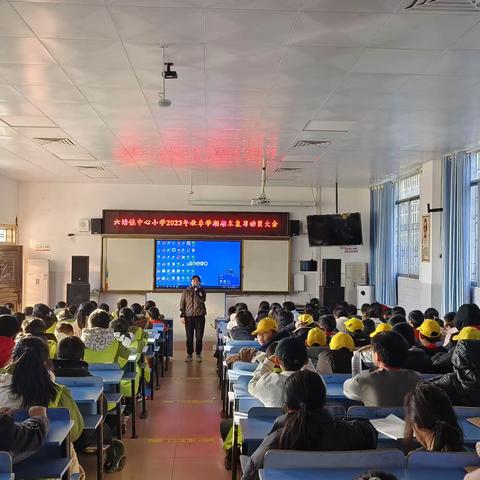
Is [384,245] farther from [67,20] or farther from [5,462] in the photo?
[5,462]

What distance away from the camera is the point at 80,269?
1244 centimetres

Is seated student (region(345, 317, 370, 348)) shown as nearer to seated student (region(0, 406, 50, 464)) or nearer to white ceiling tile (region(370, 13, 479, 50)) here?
white ceiling tile (region(370, 13, 479, 50))

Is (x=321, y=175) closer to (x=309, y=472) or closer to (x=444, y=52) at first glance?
(x=444, y=52)

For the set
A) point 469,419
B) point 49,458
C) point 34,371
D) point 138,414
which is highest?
point 34,371

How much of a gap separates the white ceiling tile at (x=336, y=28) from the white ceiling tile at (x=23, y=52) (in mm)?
1952

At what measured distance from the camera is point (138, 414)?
5.98 m

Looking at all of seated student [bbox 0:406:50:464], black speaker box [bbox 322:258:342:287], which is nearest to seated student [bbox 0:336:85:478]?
seated student [bbox 0:406:50:464]

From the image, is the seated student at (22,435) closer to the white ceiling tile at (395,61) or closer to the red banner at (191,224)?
the white ceiling tile at (395,61)

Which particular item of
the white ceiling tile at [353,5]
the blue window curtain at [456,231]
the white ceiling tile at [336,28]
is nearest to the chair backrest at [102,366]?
the white ceiling tile at [336,28]

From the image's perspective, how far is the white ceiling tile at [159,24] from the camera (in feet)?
11.9

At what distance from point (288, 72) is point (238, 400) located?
2.80m

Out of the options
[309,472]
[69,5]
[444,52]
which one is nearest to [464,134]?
[444,52]

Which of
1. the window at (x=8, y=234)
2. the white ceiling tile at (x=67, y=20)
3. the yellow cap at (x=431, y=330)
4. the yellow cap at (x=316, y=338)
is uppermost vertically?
the white ceiling tile at (x=67, y=20)

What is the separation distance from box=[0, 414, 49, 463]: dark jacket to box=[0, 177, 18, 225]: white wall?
10117 mm
